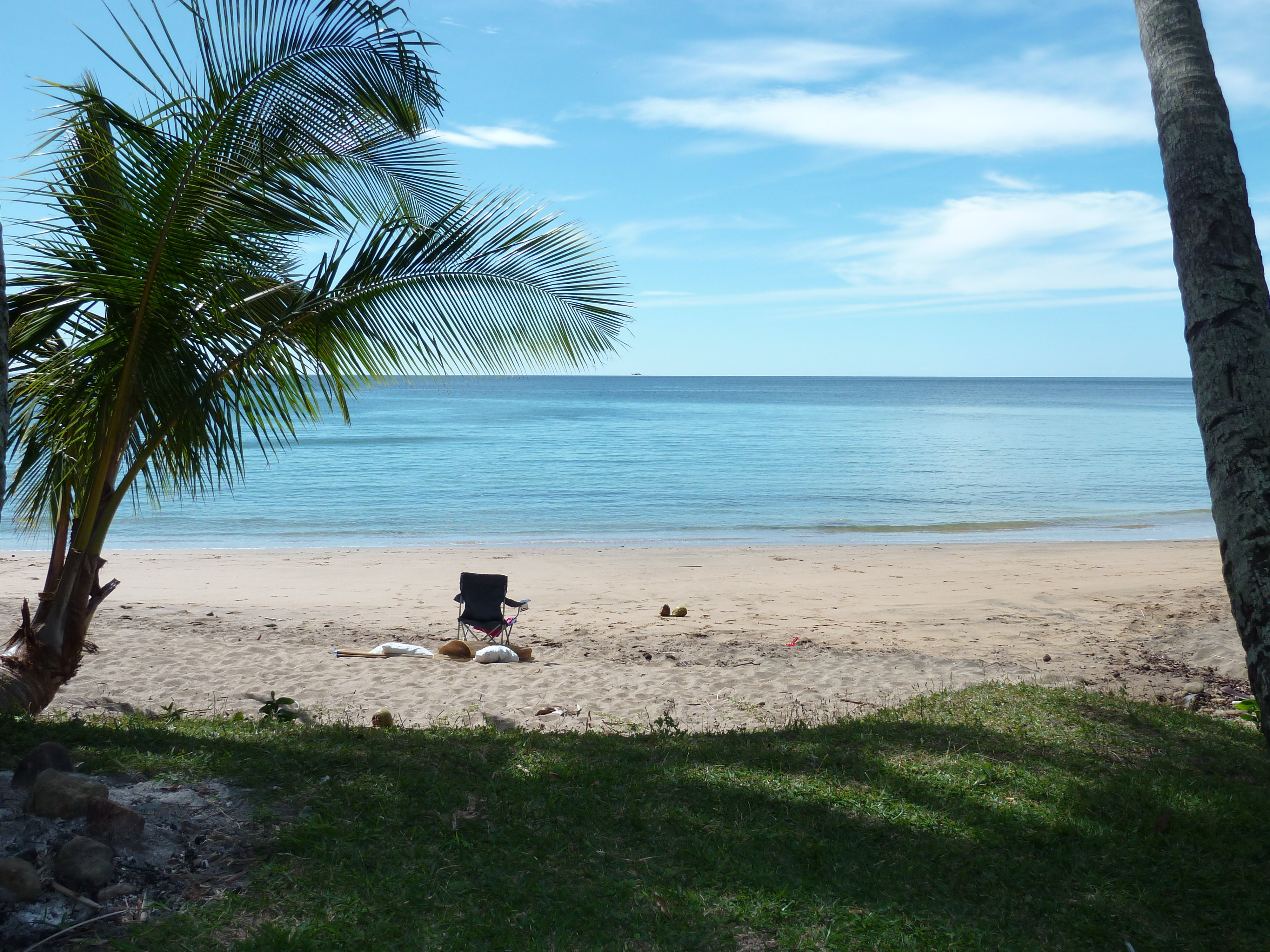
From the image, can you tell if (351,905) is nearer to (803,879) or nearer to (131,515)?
(803,879)

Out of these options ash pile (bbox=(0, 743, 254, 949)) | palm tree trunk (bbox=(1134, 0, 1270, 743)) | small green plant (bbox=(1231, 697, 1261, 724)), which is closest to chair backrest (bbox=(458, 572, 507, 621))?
ash pile (bbox=(0, 743, 254, 949))

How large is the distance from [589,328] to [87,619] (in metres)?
3.02

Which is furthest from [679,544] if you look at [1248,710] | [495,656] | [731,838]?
[731,838]

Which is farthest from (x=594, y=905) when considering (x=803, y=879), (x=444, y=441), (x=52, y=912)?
(x=444, y=441)

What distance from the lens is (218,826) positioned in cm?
301

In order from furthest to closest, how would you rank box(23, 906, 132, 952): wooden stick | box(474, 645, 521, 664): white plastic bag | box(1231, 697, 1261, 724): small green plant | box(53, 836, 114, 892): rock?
box(474, 645, 521, 664): white plastic bag < box(1231, 697, 1261, 724): small green plant < box(53, 836, 114, 892): rock < box(23, 906, 132, 952): wooden stick

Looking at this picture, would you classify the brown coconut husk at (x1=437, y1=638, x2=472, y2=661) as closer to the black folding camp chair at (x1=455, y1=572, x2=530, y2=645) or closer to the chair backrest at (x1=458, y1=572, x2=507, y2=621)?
the black folding camp chair at (x1=455, y1=572, x2=530, y2=645)

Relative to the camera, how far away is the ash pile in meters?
2.46

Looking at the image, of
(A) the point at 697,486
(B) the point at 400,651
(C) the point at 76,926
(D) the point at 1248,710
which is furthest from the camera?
(A) the point at 697,486

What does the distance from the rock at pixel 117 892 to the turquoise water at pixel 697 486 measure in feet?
8.00

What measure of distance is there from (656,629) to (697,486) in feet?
50.5

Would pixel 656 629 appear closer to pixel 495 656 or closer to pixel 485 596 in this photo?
pixel 485 596

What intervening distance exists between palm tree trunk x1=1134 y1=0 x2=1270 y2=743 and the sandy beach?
305cm

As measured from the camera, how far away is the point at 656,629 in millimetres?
9164
